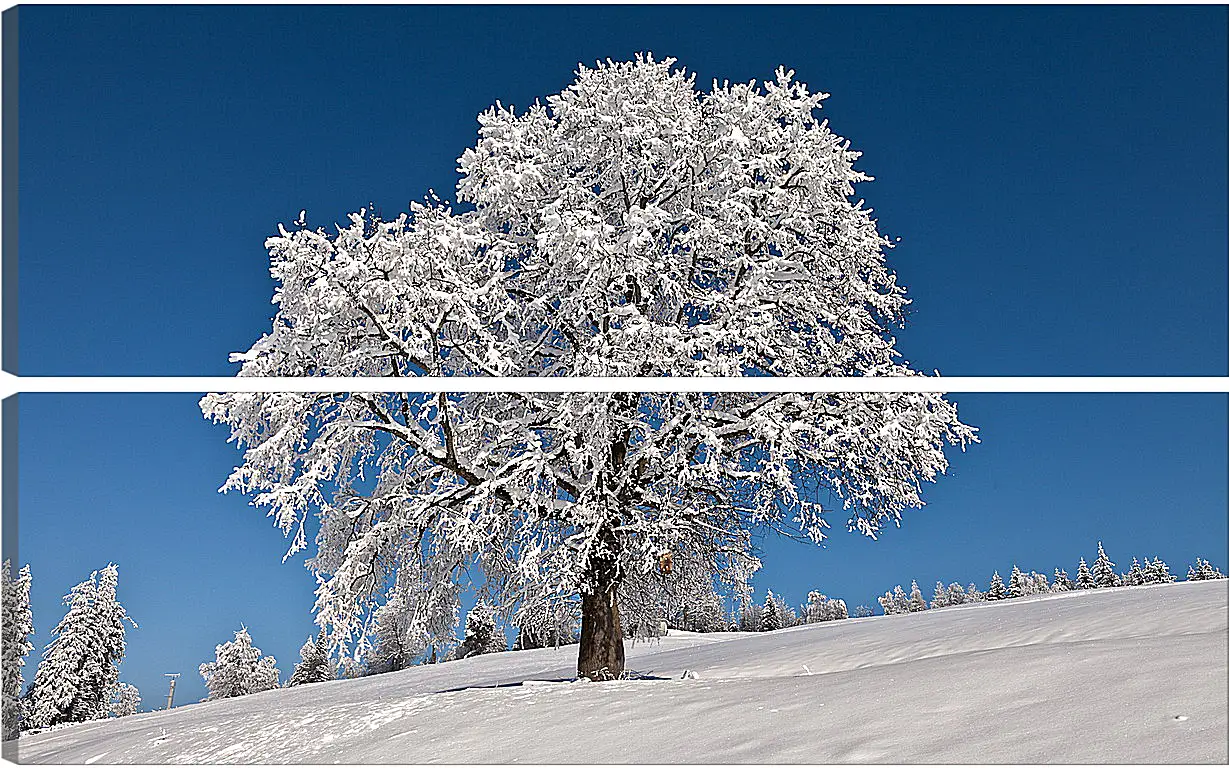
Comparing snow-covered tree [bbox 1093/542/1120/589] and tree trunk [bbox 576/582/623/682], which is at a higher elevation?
snow-covered tree [bbox 1093/542/1120/589]

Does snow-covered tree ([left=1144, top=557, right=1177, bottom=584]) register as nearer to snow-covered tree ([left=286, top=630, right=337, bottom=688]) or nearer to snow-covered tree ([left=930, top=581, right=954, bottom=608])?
snow-covered tree ([left=930, top=581, right=954, bottom=608])

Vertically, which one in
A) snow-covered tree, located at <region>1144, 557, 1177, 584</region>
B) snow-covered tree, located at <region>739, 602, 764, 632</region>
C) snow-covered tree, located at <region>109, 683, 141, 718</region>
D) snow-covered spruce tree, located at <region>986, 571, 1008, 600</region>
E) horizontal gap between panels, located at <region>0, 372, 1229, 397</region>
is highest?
horizontal gap between panels, located at <region>0, 372, 1229, 397</region>

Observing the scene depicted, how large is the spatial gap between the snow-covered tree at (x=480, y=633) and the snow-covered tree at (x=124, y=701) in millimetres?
1264

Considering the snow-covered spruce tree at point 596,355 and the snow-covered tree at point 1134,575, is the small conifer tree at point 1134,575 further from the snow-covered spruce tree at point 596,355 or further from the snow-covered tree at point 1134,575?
the snow-covered spruce tree at point 596,355

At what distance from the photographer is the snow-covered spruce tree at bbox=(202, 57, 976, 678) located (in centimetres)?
345

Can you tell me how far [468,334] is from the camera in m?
3.62

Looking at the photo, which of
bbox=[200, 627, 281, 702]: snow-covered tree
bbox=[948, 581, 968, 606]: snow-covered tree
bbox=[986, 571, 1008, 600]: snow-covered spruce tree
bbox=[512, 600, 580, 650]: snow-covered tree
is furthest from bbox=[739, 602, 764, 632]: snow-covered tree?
bbox=[200, 627, 281, 702]: snow-covered tree

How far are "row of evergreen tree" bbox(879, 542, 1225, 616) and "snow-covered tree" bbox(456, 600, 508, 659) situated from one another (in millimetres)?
1761

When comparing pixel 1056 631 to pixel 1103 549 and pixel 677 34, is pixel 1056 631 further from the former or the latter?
pixel 677 34

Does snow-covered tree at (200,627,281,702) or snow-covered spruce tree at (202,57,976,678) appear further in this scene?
snow-covered spruce tree at (202,57,976,678)

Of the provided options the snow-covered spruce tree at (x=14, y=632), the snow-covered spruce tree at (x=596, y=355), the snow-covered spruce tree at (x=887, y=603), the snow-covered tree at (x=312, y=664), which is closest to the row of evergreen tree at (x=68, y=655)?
the snow-covered spruce tree at (x=14, y=632)

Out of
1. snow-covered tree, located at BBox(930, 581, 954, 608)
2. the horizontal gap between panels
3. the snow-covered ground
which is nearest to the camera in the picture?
the snow-covered ground

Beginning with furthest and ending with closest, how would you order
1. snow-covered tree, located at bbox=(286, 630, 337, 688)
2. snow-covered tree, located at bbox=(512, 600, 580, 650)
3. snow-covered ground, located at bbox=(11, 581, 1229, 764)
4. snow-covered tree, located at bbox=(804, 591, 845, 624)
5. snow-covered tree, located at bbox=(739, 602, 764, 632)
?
snow-covered tree, located at bbox=(739, 602, 764, 632), snow-covered tree, located at bbox=(512, 600, 580, 650), snow-covered tree, located at bbox=(286, 630, 337, 688), snow-covered tree, located at bbox=(804, 591, 845, 624), snow-covered ground, located at bbox=(11, 581, 1229, 764)

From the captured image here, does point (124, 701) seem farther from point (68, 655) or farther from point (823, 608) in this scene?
point (823, 608)
